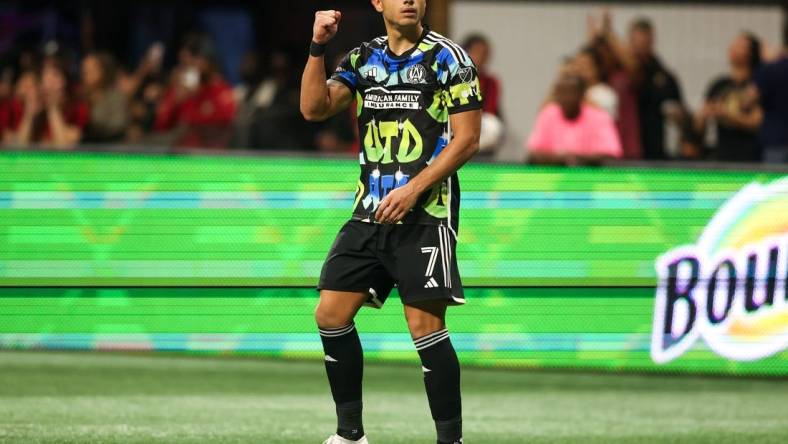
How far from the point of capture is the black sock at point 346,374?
697cm

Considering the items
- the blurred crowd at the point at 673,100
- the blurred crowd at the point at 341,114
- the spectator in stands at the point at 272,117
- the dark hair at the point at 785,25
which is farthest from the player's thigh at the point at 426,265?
the dark hair at the point at 785,25

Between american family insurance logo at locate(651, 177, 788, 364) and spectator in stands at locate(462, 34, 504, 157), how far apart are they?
9.97 ft

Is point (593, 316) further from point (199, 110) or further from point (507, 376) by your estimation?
point (199, 110)

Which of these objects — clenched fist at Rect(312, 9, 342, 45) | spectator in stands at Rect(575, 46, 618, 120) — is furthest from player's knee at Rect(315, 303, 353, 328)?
spectator in stands at Rect(575, 46, 618, 120)

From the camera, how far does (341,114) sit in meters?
15.4

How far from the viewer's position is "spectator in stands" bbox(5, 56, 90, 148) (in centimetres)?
1461

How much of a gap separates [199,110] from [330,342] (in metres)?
8.57

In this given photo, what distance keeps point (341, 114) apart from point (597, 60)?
8.30 feet

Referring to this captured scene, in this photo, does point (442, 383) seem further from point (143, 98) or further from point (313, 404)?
point (143, 98)

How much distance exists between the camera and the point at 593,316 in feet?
36.0

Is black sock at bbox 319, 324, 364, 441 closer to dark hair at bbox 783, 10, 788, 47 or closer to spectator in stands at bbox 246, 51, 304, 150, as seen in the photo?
spectator in stands at bbox 246, 51, 304, 150

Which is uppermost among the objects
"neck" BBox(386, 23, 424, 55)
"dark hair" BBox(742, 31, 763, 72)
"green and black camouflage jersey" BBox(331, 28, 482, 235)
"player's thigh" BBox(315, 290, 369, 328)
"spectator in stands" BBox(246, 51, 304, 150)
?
"neck" BBox(386, 23, 424, 55)

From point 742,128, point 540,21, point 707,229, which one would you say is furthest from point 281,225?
point 540,21

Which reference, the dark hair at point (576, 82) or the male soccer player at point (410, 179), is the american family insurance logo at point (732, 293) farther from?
the male soccer player at point (410, 179)
